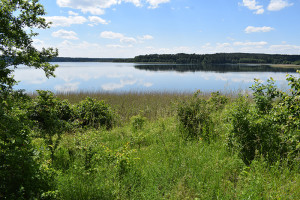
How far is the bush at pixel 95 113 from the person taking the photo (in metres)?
9.28

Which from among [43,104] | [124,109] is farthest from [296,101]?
[124,109]

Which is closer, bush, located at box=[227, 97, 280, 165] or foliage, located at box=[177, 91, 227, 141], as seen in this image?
bush, located at box=[227, 97, 280, 165]

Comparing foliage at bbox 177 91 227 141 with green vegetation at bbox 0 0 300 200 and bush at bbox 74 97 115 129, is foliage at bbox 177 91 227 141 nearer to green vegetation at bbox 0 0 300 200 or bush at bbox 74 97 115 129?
green vegetation at bbox 0 0 300 200

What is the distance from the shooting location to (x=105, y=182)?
3930mm

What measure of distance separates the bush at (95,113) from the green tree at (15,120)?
5767mm

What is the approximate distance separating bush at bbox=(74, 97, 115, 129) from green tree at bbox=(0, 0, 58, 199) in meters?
5.77

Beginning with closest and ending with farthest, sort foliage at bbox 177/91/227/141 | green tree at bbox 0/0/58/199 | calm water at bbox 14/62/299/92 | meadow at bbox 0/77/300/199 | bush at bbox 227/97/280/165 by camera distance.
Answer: green tree at bbox 0/0/58/199 < meadow at bbox 0/77/300/199 < bush at bbox 227/97/280/165 < foliage at bbox 177/91/227/141 < calm water at bbox 14/62/299/92

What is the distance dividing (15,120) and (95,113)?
684cm

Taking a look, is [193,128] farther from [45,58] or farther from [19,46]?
[19,46]

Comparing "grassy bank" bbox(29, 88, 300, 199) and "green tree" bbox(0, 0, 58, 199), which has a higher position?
"green tree" bbox(0, 0, 58, 199)

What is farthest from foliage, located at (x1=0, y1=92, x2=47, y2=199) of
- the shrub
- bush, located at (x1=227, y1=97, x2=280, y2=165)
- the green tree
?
the shrub

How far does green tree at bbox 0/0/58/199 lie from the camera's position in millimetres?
2746

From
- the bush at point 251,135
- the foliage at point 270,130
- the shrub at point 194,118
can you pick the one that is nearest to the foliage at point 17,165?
the foliage at point 270,130

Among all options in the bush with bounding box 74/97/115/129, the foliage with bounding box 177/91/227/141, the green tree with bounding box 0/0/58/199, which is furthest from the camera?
the bush with bounding box 74/97/115/129
